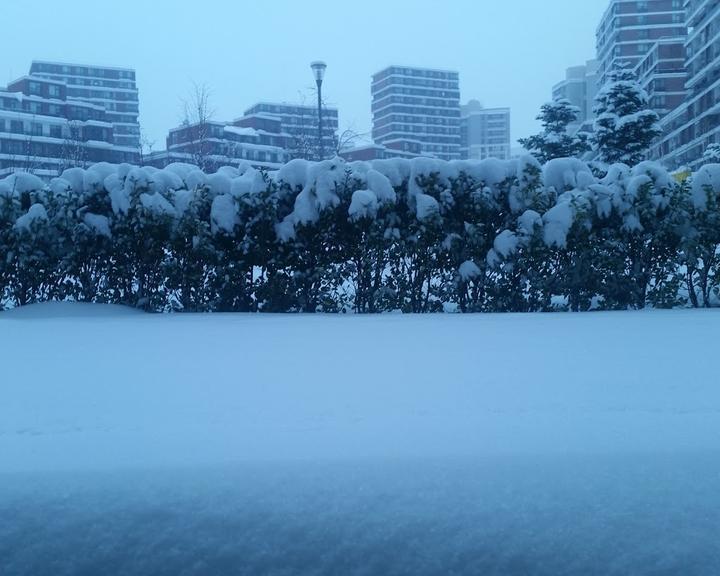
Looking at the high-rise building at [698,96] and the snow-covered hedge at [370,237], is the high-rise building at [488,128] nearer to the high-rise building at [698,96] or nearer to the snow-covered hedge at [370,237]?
the high-rise building at [698,96]

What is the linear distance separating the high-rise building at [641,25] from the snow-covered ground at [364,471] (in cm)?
9270

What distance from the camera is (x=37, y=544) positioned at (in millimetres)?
1640

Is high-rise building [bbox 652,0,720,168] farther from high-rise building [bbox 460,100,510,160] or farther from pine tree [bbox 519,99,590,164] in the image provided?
high-rise building [bbox 460,100,510,160]

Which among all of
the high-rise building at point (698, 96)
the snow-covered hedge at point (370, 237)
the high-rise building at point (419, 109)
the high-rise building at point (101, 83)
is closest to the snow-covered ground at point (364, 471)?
the snow-covered hedge at point (370, 237)

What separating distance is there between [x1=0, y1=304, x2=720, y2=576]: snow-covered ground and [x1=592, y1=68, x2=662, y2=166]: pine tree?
24.3m

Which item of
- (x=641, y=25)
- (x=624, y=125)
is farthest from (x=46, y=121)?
(x=641, y=25)

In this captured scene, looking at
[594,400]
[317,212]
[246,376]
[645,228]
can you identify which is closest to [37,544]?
[246,376]

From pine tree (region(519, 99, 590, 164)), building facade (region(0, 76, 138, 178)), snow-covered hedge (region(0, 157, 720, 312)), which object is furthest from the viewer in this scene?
building facade (region(0, 76, 138, 178))

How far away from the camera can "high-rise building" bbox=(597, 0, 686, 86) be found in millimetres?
86188

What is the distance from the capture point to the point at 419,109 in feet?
386

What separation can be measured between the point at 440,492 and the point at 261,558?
0.45 m

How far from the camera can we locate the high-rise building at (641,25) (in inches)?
3393

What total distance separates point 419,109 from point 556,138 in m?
94.8

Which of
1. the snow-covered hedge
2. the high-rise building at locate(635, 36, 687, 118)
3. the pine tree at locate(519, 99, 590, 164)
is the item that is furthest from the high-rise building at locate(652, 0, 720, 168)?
the snow-covered hedge
